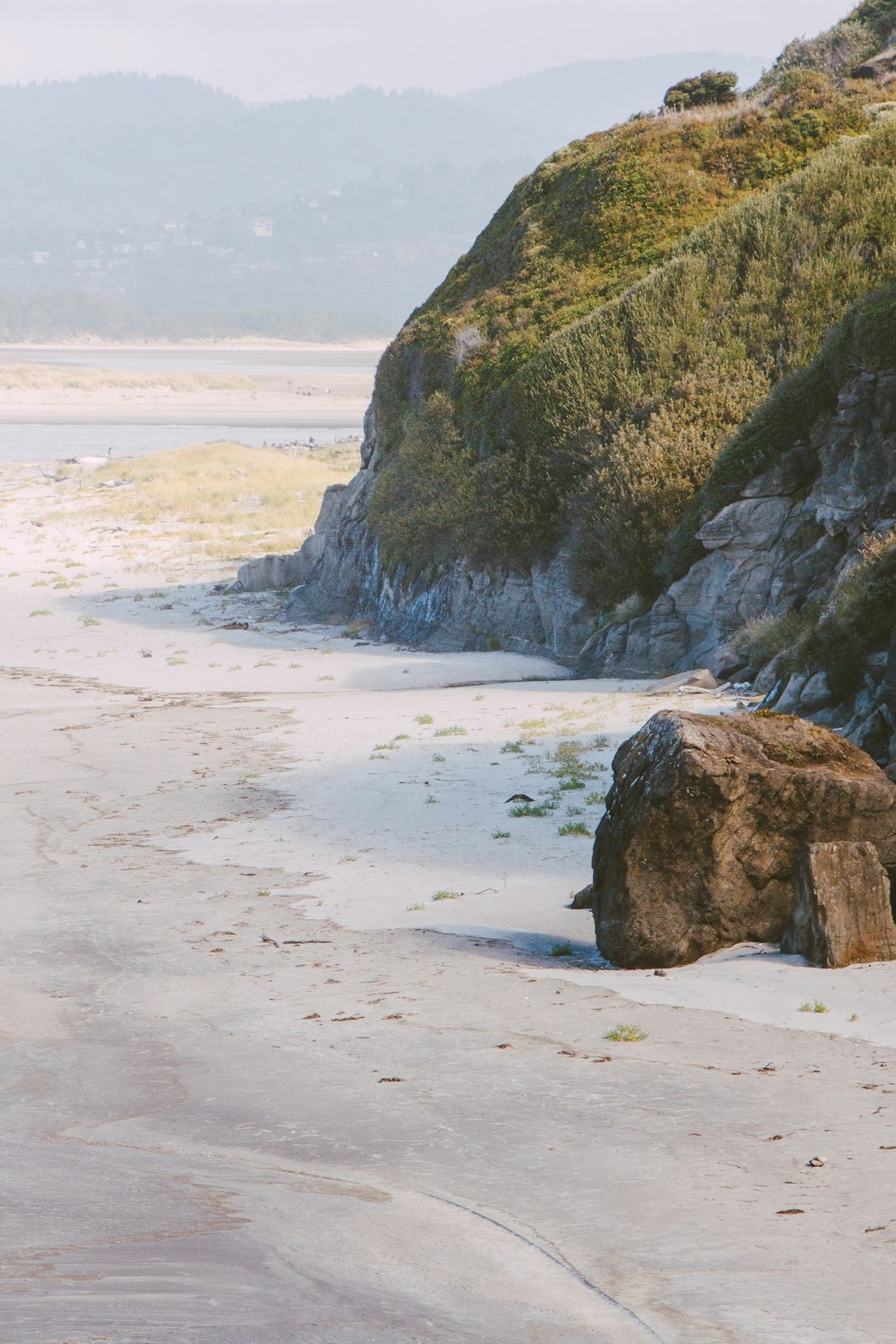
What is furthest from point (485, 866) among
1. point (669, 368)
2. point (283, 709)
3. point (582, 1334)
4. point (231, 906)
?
point (669, 368)

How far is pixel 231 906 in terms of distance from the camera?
34.6ft

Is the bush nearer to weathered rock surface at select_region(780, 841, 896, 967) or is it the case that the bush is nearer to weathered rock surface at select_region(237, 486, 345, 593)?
weathered rock surface at select_region(237, 486, 345, 593)

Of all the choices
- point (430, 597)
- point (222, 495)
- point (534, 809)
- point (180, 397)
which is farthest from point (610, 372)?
point (180, 397)

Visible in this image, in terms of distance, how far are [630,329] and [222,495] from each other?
91.6 ft

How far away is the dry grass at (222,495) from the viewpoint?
45.2 metres

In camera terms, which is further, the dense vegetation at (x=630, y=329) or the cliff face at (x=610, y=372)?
the dense vegetation at (x=630, y=329)

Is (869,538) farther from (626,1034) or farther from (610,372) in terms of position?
(626,1034)

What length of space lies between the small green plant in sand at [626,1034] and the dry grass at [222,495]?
35.1 m

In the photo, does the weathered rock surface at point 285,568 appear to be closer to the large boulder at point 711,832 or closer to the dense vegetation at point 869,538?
the dense vegetation at point 869,538

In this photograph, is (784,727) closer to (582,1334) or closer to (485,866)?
(485,866)

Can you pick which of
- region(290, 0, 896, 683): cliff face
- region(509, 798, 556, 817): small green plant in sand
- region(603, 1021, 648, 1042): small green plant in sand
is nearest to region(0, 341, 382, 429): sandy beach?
region(290, 0, 896, 683): cliff face

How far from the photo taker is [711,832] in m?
8.87

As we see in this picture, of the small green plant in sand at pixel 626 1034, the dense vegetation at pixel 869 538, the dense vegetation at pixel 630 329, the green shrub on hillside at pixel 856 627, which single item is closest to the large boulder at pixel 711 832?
the small green plant in sand at pixel 626 1034

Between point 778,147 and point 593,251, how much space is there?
17.5ft
